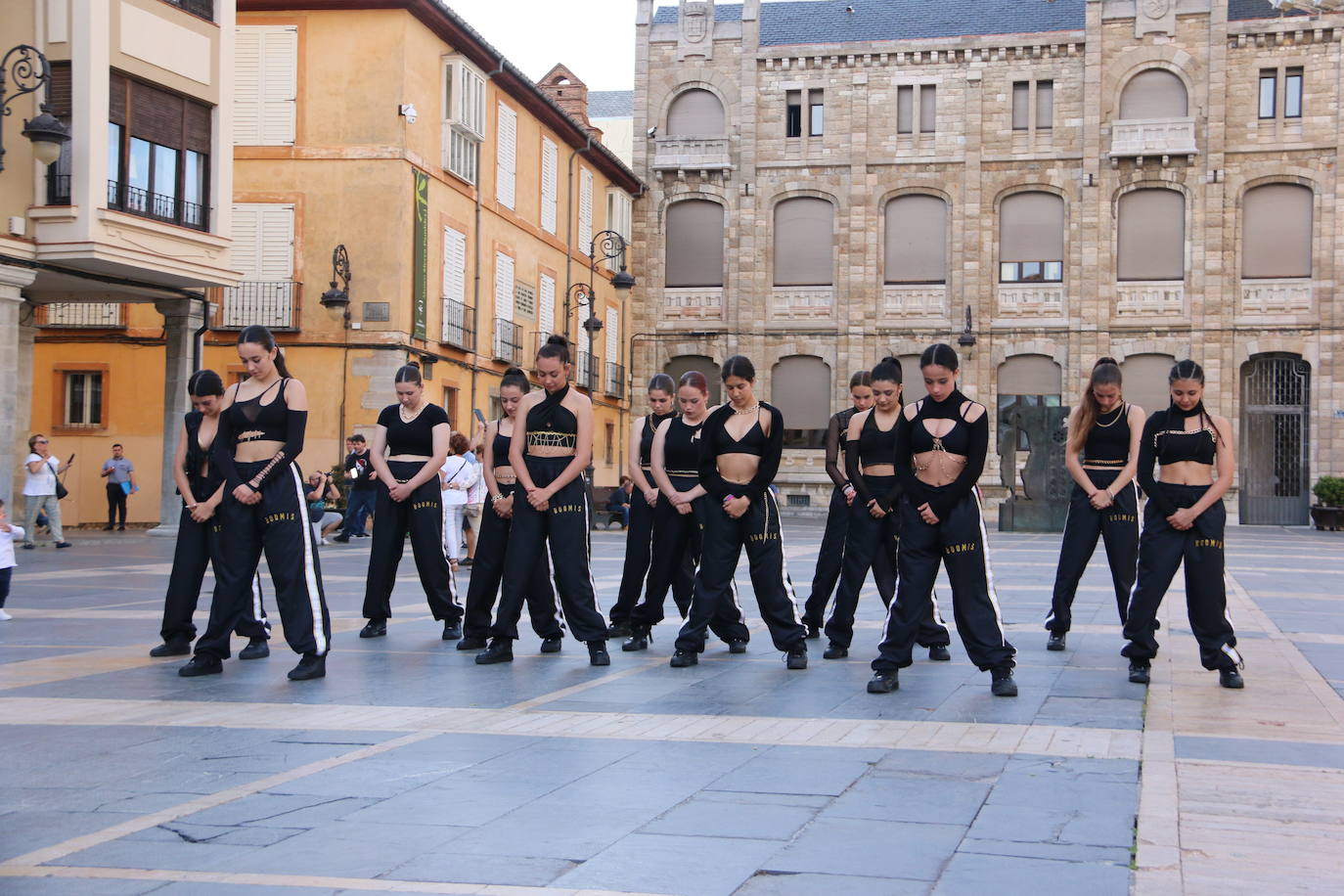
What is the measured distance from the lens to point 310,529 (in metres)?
8.82

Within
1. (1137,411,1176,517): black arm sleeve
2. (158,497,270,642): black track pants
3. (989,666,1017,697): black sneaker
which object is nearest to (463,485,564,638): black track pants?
(158,497,270,642): black track pants

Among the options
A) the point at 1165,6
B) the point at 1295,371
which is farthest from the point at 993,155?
the point at 1295,371

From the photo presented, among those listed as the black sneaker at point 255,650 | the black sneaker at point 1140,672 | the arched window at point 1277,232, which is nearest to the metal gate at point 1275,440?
the arched window at point 1277,232

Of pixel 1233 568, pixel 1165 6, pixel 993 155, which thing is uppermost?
pixel 1165 6

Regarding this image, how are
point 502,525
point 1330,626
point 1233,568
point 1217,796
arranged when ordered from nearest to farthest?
point 1217,796 < point 502,525 < point 1330,626 < point 1233,568

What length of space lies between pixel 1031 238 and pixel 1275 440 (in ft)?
28.6

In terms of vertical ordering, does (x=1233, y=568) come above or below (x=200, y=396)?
below

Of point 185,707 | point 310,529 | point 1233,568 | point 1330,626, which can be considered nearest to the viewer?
point 185,707

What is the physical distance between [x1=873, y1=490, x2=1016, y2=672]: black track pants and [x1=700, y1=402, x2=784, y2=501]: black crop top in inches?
48.1

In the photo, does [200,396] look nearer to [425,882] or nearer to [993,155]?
[425,882]

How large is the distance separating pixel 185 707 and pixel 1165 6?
134 ft

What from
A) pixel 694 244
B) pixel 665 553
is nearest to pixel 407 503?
pixel 665 553

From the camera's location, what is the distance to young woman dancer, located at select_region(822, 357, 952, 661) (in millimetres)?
9781

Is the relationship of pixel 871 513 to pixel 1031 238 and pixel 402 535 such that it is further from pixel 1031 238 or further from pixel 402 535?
pixel 1031 238
